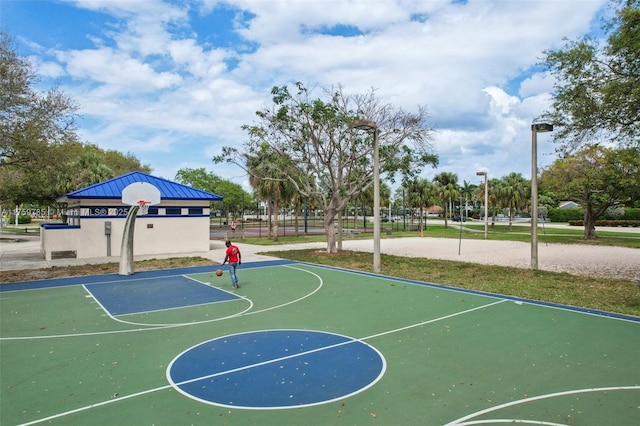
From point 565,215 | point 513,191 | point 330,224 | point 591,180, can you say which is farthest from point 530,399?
point 565,215

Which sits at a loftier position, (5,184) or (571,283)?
(5,184)

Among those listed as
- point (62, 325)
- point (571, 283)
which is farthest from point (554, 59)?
point (62, 325)

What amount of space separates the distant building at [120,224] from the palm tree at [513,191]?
40110mm

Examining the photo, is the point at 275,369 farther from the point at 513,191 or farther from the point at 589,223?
the point at 513,191

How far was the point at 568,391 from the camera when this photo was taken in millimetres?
5477

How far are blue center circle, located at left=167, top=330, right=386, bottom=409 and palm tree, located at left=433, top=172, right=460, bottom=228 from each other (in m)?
47.5

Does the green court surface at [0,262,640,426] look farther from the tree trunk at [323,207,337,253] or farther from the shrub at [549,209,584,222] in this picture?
the shrub at [549,209,584,222]

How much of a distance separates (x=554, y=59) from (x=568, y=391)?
13031 mm

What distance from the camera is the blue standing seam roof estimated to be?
21.9 m

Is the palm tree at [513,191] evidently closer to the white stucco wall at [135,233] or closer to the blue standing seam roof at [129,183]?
the blue standing seam roof at [129,183]

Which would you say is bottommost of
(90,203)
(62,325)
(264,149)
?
(62,325)

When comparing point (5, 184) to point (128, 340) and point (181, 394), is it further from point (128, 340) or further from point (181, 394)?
point (181, 394)

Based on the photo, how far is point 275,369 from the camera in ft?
20.5

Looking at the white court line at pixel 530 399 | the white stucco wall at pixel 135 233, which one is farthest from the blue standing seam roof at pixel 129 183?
the white court line at pixel 530 399
